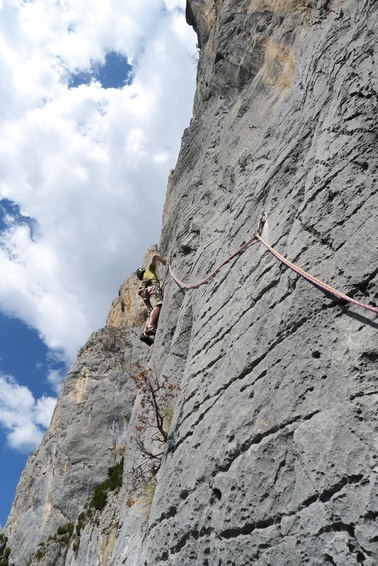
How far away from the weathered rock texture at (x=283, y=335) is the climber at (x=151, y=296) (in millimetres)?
1900

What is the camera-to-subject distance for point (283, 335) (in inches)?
212

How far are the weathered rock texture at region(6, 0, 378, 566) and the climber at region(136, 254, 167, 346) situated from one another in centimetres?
190

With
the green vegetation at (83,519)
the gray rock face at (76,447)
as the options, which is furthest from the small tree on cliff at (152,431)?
the gray rock face at (76,447)

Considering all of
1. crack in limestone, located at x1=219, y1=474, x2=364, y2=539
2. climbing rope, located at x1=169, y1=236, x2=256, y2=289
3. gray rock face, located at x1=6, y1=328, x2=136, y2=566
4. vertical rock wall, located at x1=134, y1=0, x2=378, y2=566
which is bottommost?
crack in limestone, located at x1=219, y1=474, x2=364, y2=539

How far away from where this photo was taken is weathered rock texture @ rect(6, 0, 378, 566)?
416 cm

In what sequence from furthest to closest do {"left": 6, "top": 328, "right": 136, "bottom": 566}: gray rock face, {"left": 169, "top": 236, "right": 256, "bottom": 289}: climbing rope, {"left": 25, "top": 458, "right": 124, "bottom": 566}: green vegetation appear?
{"left": 6, "top": 328, "right": 136, "bottom": 566}: gray rock face → {"left": 25, "top": 458, "right": 124, "bottom": 566}: green vegetation → {"left": 169, "top": 236, "right": 256, "bottom": 289}: climbing rope

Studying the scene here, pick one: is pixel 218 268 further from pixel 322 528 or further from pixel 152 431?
pixel 322 528

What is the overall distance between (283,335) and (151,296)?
403 inches

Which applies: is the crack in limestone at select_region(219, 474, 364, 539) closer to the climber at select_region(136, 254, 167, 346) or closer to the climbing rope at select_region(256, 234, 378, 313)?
the climbing rope at select_region(256, 234, 378, 313)

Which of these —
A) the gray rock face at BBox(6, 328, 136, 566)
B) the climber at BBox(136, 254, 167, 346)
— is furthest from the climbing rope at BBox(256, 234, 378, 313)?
the gray rock face at BBox(6, 328, 136, 566)

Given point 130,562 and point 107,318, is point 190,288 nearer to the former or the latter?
point 130,562

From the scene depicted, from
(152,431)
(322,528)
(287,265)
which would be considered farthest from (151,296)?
(322,528)

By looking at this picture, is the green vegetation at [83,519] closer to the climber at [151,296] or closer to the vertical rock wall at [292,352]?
the climber at [151,296]

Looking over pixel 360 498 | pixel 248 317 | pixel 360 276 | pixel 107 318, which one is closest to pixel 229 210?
pixel 248 317
